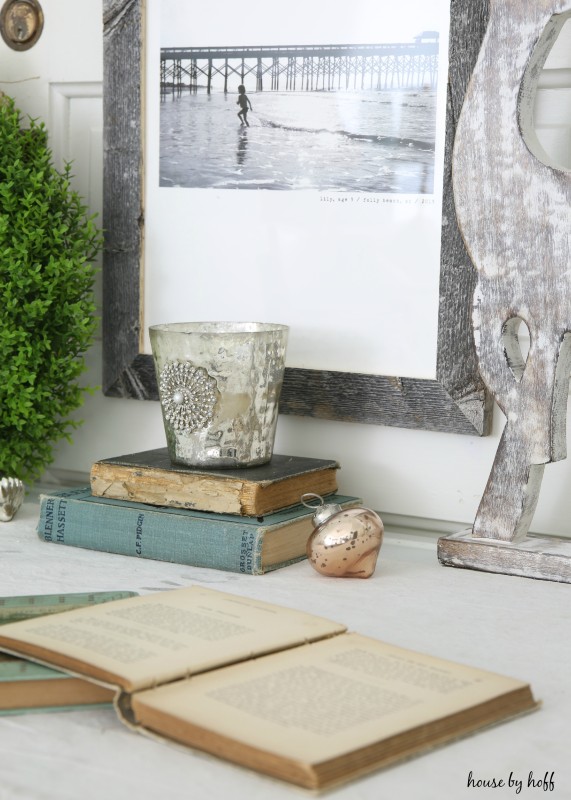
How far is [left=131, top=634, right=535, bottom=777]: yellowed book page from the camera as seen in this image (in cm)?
55

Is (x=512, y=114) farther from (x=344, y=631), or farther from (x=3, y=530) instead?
(x=3, y=530)

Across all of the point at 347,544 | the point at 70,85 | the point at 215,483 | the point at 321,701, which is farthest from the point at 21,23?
the point at 321,701

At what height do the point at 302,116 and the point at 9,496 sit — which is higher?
the point at 302,116

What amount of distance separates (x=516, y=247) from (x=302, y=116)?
1.05ft

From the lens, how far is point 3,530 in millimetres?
1105

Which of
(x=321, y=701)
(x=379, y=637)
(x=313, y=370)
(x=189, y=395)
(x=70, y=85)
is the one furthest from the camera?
(x=70, y=85)

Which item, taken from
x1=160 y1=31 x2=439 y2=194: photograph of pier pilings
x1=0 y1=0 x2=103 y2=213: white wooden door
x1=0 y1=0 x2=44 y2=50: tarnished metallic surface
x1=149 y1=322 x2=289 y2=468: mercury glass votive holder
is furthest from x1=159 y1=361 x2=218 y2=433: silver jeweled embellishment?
x1=0 y1=0 x2=44 y2=50: tarnished metallic surface

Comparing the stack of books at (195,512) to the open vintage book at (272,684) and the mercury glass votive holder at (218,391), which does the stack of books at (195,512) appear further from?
the open vintage book at (272,684)

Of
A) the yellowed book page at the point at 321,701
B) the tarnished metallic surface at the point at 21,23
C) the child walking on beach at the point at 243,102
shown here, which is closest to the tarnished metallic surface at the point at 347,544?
Result: the yellowed book page at the point at 321,701

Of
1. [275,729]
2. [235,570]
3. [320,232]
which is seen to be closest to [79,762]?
[275,729]

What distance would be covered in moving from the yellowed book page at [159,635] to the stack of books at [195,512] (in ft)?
0.62

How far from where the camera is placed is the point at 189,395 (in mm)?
1033

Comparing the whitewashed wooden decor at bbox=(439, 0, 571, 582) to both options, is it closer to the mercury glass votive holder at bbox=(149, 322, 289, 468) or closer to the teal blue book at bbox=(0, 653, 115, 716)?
the mercury glass votive holder at bbox=(149, 322, 289, 468)

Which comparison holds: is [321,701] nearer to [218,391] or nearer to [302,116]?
[218,391]
